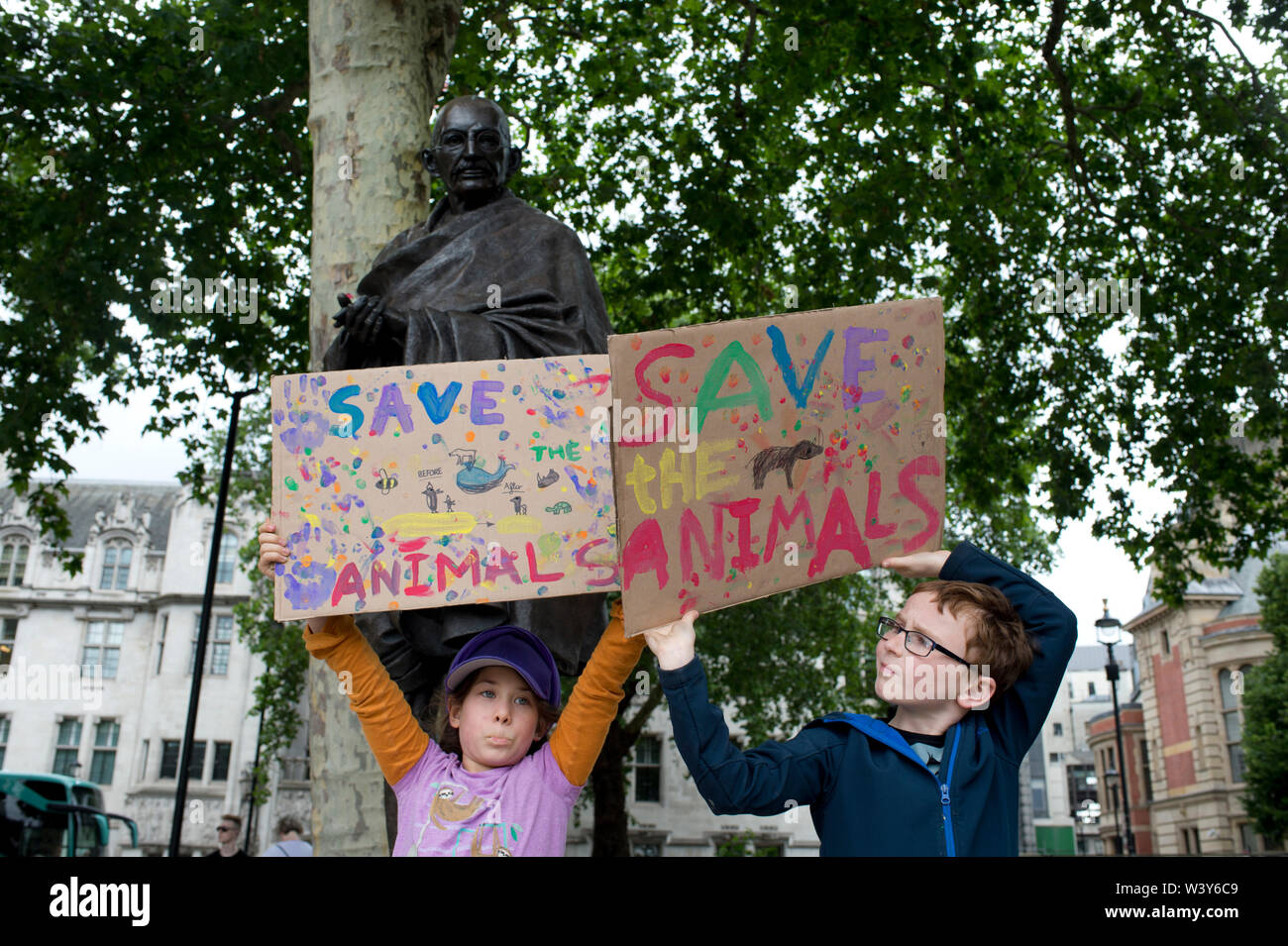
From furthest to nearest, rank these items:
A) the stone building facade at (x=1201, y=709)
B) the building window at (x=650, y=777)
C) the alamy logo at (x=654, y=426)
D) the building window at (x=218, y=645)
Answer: the stone building facade at (x=1201, y=709)
the building window at (x=218, y=645)
the building window at (x=650, y=777)
the alamy logo at (x=654, y=426)

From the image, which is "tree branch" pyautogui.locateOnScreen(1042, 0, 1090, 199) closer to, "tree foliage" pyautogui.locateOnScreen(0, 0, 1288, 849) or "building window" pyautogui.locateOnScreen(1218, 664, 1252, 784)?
"tree foliage" pyautogui.locateOnScreen(0, 0, 1288, 849)

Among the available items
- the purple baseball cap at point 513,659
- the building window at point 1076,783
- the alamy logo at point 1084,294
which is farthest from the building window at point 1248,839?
the purple baseball cap at point 513,659

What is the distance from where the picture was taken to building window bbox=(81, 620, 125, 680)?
45562mm

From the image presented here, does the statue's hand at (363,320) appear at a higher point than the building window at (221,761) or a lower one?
higher

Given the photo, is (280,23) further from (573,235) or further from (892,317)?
(892,317)

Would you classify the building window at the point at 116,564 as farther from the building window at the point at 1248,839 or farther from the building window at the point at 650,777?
the building window at the point at 1248,839

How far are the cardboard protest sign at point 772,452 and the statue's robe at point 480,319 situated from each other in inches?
42.5

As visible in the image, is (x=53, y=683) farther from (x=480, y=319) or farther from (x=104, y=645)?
(x=480, y=319)

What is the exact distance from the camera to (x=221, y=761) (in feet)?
140

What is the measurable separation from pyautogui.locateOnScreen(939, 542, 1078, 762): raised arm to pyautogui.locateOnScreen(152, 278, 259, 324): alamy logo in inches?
424

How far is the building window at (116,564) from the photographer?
47000 mm

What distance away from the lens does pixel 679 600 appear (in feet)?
8.91
